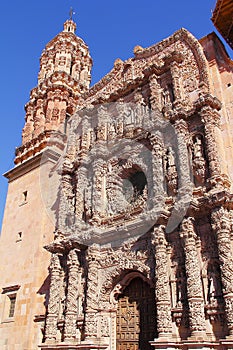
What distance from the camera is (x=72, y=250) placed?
11.2 metres

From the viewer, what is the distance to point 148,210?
10.0m

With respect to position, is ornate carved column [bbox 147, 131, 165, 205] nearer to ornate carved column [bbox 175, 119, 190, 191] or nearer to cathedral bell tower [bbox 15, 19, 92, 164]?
ornate carved column [bbox 175, 119, 190, 191]

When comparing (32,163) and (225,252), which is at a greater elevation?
(32,163)

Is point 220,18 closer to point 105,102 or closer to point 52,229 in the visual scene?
point 105,102

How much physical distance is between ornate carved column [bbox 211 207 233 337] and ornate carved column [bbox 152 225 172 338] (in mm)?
1479

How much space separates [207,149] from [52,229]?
652 centimetres

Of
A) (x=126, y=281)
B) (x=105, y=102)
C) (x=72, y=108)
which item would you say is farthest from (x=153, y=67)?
(x=126, y=281)

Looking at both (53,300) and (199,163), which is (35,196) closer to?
(53,300)

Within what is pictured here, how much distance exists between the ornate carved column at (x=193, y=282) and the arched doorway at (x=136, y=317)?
163 centimetres

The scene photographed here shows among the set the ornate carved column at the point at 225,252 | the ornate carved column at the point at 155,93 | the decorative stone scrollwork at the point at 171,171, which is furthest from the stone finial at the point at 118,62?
the ornate carved column at the point at 225,252

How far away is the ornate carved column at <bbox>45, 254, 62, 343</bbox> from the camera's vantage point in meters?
10.7

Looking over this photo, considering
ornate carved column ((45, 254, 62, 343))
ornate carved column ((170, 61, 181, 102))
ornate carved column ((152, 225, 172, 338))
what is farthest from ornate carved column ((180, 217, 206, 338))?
ornate carved column ((45, 254, 62, 343))

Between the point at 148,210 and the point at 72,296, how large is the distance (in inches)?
136

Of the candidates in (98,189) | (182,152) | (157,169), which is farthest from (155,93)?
(98,189)
